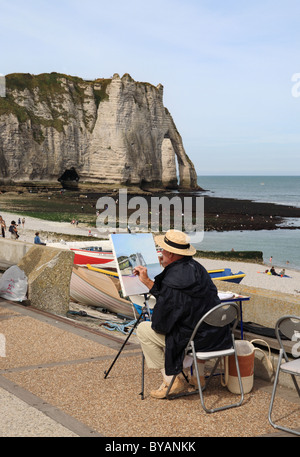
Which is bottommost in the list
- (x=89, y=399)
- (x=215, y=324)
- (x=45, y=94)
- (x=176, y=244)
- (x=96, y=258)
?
(x=96, y=258)

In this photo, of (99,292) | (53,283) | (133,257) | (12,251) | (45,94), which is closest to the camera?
(133,257)

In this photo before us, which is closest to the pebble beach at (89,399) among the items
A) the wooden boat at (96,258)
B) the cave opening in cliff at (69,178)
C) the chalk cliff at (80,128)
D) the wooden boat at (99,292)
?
the wooden boat at (99,292)

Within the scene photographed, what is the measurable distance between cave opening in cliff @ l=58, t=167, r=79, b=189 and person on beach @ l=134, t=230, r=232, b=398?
4246 inches

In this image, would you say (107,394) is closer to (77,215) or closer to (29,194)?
(77,215)

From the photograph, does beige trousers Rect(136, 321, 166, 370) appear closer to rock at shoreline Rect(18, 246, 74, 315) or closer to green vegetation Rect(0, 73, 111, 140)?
rock at shoreline Rect(18, 246, 74, 315)

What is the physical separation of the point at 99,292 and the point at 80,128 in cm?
10253

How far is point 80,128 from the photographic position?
370 feet

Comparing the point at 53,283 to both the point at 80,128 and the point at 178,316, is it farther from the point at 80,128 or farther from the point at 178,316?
the point at 80,128

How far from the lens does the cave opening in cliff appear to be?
112500 mm

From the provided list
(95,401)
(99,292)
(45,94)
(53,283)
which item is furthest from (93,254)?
(45,94)

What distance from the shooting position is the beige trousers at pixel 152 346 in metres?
5.89

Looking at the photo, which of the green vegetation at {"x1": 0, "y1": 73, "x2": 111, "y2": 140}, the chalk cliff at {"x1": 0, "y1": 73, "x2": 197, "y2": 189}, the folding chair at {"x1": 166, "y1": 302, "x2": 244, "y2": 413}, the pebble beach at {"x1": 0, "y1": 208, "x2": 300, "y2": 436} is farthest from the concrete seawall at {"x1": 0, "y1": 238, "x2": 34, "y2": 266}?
the green vegetation at {"x1": 0, "y1": 73, "x2": 111, "y2": 140}

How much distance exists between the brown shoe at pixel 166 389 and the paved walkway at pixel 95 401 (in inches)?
3.3
